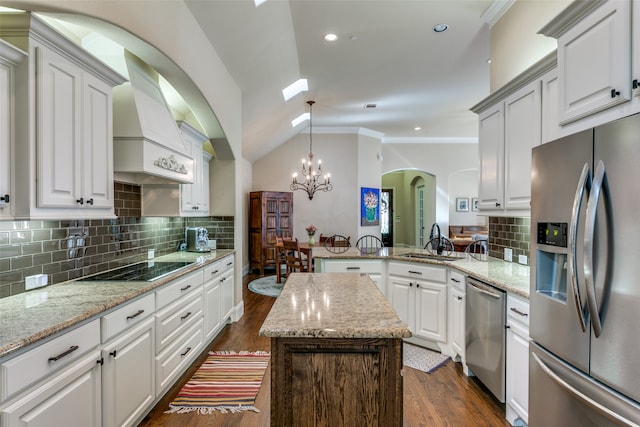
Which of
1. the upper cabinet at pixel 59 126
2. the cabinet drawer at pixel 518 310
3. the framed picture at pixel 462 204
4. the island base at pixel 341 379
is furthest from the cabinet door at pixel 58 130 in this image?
the framed picture at pixel 462 204

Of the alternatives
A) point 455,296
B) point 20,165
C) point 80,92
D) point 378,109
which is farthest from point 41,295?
point 378,109

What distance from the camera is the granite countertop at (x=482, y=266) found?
217cm

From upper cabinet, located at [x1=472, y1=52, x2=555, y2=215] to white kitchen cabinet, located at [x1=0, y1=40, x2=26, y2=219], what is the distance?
9.53ft

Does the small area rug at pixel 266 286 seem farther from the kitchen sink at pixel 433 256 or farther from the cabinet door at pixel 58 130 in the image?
the cabinet door at pixel 58 130

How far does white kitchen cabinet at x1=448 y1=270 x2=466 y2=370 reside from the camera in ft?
9.10

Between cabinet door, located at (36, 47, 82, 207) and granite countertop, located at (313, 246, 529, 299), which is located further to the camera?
granite countertop, located at (313, 246, 529, 299)

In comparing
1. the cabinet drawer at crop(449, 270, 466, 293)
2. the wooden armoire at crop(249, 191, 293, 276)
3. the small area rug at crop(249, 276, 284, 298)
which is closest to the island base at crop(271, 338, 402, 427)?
the cabinet drawer at crop(449, 270, 466, 293)

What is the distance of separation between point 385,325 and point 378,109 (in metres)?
5.60

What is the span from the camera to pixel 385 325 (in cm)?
134

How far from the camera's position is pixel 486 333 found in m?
2.38

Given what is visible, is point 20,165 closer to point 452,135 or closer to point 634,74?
point 634,74

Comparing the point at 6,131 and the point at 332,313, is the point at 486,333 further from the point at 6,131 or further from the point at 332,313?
the point at 6,131

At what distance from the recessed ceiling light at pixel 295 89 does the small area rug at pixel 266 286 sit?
3.23 metres

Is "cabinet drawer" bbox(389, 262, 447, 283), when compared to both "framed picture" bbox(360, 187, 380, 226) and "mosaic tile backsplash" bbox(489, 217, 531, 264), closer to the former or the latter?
"mosaic tile backsplash" bbox(489, 217, 531, 264)
